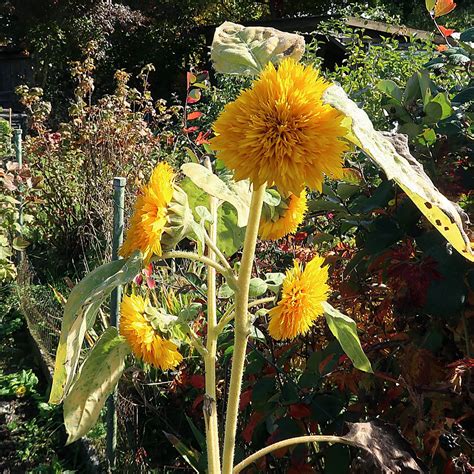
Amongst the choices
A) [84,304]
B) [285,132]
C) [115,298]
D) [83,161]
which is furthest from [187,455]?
[83,161]

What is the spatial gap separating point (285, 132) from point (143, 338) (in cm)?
56

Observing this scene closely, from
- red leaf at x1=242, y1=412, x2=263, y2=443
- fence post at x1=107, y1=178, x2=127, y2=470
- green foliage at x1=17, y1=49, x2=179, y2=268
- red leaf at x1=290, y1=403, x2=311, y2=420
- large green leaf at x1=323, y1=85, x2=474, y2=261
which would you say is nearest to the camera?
large green leaf at x1=323, y1=85, x2=474, y2=261

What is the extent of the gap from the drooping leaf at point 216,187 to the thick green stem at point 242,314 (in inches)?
2.7

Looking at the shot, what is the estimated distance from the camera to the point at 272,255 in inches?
110

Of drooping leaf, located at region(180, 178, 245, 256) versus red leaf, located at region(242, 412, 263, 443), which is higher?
drooping leaf, located at region(180, 178, 245, 256)

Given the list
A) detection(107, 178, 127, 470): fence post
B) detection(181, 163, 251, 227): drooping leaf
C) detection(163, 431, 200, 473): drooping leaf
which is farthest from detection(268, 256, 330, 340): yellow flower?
detection(107, 178, 127, 470): fence post

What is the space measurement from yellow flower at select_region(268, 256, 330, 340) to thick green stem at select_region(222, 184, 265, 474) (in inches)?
2.0

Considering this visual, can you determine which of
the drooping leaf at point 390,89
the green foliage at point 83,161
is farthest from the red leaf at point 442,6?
the green foliage at point 83,161

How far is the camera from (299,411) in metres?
1.64

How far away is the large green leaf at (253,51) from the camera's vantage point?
108 cm

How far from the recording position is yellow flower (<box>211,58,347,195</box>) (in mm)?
857

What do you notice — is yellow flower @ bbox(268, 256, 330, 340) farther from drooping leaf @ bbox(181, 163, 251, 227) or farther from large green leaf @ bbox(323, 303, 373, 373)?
drooping leaf @ bbox(181, 163, 251, 227)

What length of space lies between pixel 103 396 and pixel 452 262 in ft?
2.52

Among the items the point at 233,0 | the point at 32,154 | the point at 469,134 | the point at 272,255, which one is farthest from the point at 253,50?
the point at 233,0
